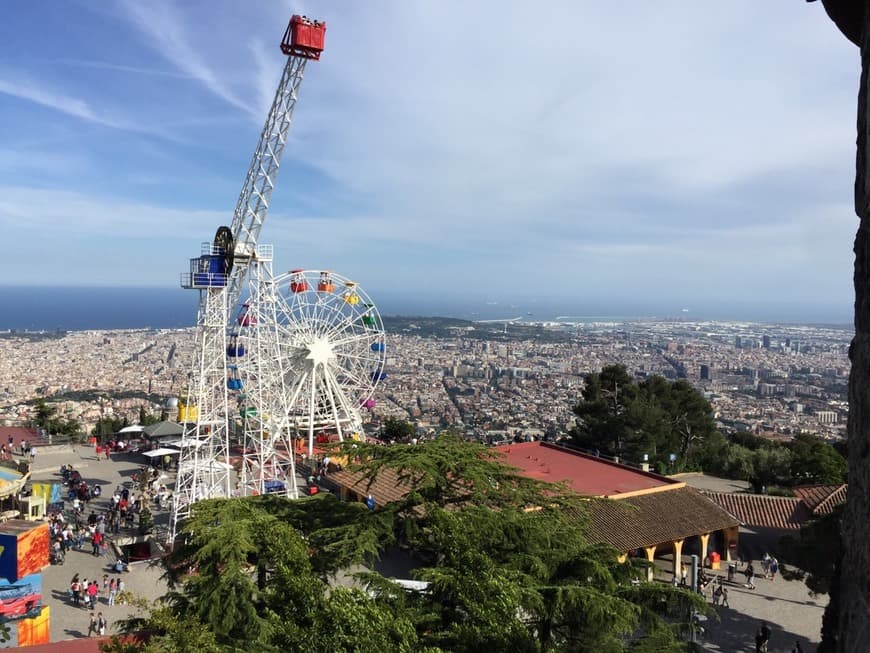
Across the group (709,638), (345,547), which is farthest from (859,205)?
(709,638)

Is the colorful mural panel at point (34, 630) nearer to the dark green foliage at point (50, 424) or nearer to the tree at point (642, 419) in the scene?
the tree at point (642, 419)

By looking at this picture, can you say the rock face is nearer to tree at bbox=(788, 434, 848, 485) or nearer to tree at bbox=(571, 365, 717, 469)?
tree at bbox=(571, 365, 717, 469)

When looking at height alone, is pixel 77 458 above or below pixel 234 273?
below

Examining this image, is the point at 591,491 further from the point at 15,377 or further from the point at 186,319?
the point at 186,319

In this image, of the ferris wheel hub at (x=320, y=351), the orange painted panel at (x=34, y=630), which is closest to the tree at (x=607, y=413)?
the ferris wheel hub at (x=320, y=351)

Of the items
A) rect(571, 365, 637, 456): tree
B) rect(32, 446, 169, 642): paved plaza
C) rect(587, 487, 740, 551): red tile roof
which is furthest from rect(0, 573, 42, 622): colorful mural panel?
rect(571, 365, 637, 456): tree

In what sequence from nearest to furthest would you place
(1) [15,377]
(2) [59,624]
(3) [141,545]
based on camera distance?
(2) [59,624], (3) [141,545], (1) [15,377]
